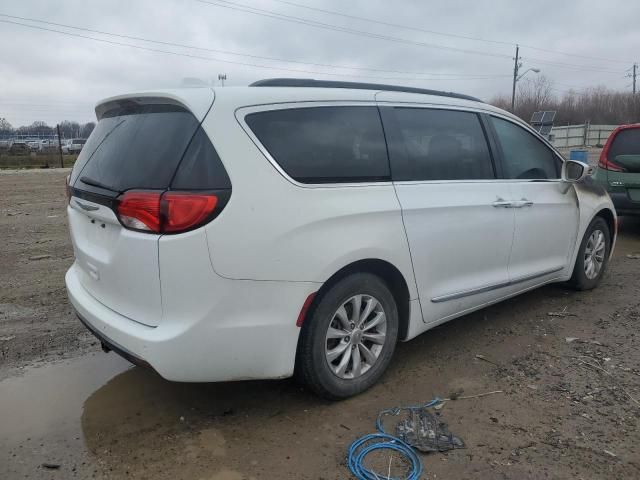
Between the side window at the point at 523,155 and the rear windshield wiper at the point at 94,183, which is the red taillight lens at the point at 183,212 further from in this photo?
the side window at the point at 523,155

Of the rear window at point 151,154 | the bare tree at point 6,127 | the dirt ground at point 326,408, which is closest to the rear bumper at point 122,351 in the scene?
the dirt ground at point 326,408

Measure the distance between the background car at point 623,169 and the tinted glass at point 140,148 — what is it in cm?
701

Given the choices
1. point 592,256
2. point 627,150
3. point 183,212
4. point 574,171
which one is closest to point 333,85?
point 183,212

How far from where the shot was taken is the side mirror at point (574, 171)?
4676 mm

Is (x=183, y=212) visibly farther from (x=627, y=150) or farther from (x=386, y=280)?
(x=627, y=150)

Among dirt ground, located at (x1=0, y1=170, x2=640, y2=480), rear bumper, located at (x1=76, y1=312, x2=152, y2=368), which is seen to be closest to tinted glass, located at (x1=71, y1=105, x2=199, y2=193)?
rear bumper, located at (x1=76, y1=312, x2=152, y2=368)

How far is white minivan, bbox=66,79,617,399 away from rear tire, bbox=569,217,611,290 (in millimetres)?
1501

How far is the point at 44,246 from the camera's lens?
716 cm

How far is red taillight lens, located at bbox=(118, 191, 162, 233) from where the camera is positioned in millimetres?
2516

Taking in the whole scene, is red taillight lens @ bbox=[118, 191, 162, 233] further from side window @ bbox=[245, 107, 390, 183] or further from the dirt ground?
the dirt ground

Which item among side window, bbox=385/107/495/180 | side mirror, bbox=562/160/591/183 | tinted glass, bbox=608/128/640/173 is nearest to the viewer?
side window, bbox=385/107/495/180

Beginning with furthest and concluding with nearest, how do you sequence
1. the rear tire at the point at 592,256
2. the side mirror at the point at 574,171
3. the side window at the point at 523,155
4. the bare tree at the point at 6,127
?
the bare tree at the point at 6,127, the rear tire at the point at 592,256, the side mirror at the point at 574,171, the side window at the point at 523,155

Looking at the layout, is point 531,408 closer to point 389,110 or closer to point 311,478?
point 311,478

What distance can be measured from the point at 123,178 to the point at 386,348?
181 centimetres
